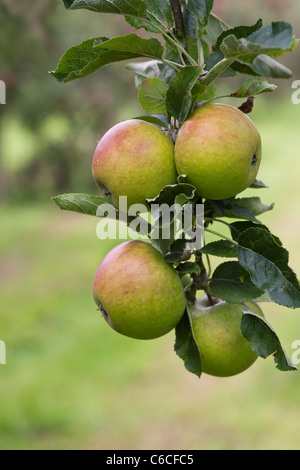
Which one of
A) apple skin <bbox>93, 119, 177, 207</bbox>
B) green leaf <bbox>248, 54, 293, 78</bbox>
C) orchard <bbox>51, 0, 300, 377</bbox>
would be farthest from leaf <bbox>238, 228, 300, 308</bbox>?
green leaf <bbox>248, 54, 293, 78</bbox>

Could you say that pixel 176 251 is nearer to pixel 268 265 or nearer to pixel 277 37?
pixel 268 265

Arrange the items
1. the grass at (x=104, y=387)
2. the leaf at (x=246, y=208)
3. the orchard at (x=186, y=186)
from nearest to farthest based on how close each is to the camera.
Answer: the orchard at (x=186, y=186) → the leaf at (x=246, y=208) → the grass at (x=104, y=387)

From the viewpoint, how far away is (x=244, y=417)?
10.8ft

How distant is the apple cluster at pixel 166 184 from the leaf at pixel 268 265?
0.06m

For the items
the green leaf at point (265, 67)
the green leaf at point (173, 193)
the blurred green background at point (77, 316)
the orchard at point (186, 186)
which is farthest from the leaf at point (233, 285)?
the blurred green background at point (77, 316)

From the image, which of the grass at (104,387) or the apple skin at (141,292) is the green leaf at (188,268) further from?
the grass at (104,387)

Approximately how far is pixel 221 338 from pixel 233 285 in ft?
0.26

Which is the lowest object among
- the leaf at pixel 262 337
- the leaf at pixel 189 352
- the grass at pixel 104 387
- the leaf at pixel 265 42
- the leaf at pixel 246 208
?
the grass at pixel 104 387

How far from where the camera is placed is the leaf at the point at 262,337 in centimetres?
67

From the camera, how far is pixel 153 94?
2.33 ft

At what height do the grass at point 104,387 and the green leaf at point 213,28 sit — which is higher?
the green leaf at point 213,28

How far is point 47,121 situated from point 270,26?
20.5 ft

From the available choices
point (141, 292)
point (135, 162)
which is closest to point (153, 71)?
point (135, 162)

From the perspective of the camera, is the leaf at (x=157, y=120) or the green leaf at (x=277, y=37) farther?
the leaf at (x=157, y=120)
